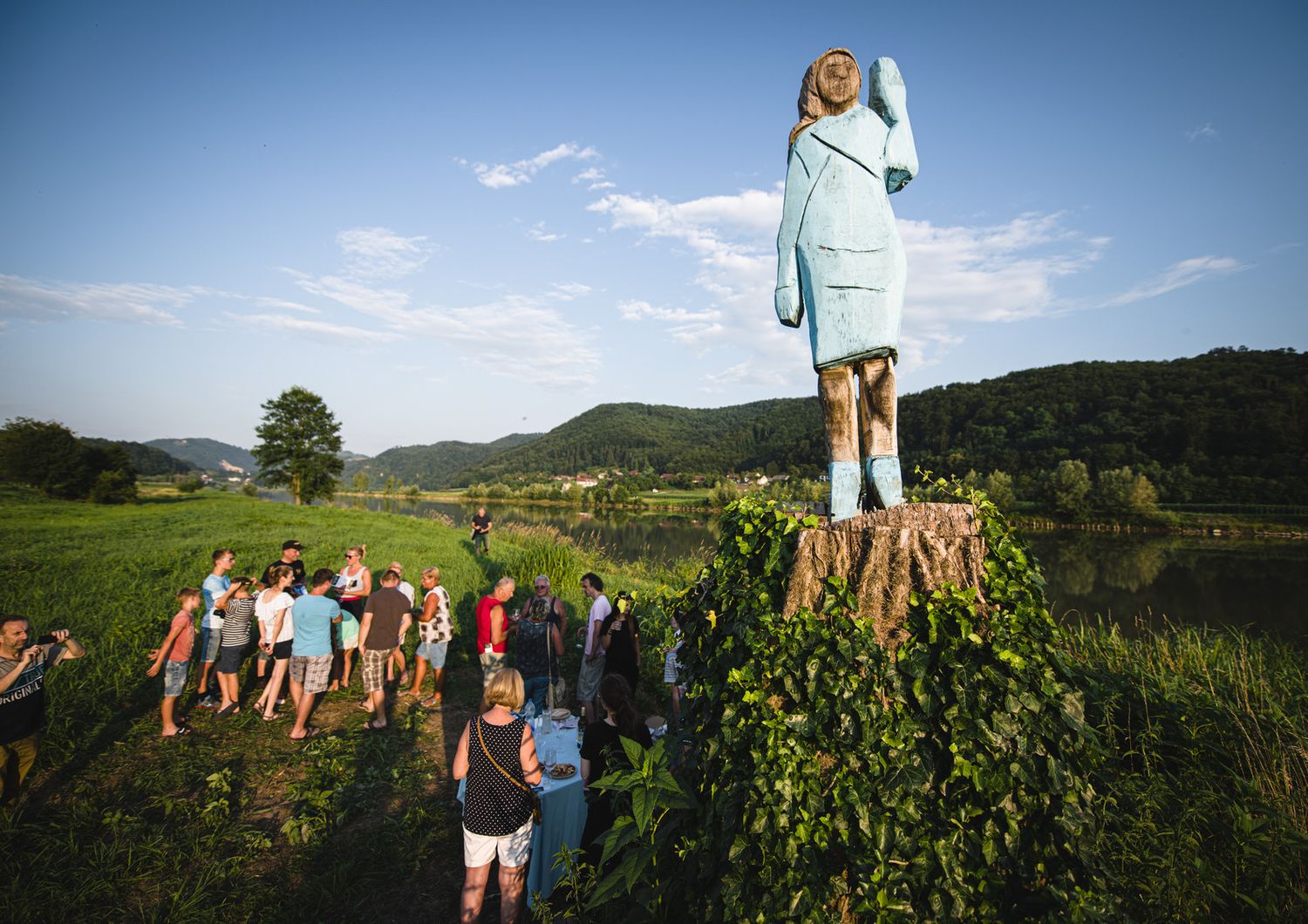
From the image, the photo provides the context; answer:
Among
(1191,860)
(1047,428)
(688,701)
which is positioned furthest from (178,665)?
(1047,428)

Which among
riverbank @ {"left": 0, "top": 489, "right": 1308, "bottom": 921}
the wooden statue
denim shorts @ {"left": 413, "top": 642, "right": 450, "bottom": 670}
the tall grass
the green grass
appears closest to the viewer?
the tall grass

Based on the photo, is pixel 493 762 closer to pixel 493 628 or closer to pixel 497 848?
pixel 497 848

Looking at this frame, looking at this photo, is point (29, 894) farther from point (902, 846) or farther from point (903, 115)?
point (903, 115)

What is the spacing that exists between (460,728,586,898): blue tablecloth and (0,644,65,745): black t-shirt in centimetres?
328

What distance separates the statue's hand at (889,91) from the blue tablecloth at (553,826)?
502 cm

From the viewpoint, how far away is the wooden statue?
3355 millimetres

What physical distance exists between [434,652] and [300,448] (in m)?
38.1

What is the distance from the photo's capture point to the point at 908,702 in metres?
2.15

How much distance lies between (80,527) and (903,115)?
72.0ft

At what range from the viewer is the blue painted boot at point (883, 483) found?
3270mm

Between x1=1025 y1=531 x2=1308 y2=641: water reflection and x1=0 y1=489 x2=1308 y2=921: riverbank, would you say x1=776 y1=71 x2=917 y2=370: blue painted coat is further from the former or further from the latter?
x1=1025 y1=531 x2=1308 y2=641: water reflection

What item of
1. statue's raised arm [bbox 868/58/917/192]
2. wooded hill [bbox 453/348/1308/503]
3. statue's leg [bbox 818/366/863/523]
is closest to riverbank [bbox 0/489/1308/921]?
statue's leg [bbox 818/366/863/523]

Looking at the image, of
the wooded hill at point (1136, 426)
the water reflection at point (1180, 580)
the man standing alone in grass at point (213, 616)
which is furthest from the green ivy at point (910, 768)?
the wooded hill at point (1136, 426)

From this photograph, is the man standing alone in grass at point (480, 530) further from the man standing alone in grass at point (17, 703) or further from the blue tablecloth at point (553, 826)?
the blue tablecloth at point (553, 826)
